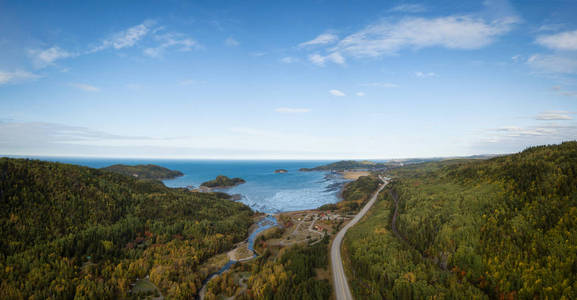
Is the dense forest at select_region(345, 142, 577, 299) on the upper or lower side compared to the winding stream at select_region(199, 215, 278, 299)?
upper

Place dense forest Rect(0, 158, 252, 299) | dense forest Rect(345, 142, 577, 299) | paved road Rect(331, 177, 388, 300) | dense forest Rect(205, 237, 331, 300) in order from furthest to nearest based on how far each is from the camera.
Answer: dense forest Rect(0, 158, 252, 299)
paved road Rect(331, 177, 388, 300)
dense forest Rect(205, 237, 331, 300)
dense forest Rect(345, 142, 577, 299)

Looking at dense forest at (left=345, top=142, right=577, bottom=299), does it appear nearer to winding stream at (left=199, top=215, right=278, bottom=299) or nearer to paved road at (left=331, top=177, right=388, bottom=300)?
paved road at (left=331, top=177, right=388, bottom=300)

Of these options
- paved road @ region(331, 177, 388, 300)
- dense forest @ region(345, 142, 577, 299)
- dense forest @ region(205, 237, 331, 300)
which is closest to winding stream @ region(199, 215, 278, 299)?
dense forest @ region(205, 237, 331, 300)

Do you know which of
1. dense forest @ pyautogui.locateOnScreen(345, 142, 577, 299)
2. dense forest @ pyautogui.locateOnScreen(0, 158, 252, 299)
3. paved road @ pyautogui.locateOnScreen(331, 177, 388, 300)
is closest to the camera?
dense forest @ pyautogui.locateOnScreen(345, 142, 577, 299)

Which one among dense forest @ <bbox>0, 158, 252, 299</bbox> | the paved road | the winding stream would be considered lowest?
the winding stream

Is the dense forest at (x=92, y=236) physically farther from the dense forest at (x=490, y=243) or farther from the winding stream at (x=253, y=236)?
the dense forest at (x=490, y=243)

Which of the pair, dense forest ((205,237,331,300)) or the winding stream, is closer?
dense forest ((205,237,331,300))
